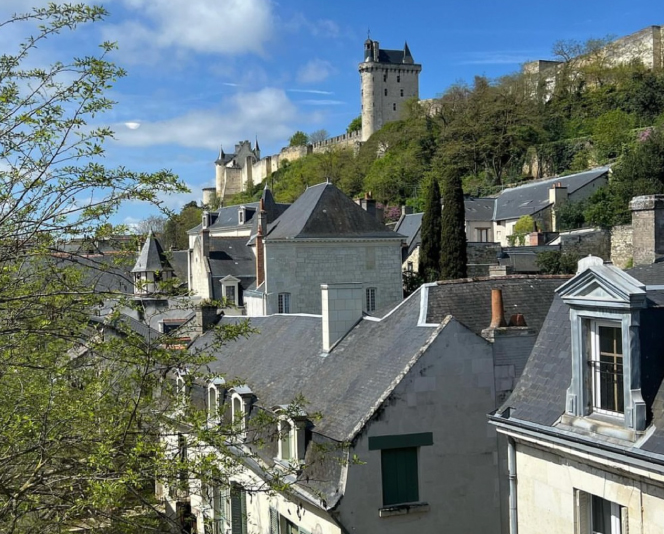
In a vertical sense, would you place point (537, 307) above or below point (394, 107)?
below

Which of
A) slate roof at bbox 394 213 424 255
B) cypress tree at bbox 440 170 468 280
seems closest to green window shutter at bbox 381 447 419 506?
cypress tree at bbox 440 170 468 280

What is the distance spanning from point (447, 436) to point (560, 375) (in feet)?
11.0

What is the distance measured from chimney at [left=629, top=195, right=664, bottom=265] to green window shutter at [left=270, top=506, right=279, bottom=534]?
775 cm

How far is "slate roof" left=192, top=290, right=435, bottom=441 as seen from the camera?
418 inches

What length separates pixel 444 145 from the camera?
59906 millimetres


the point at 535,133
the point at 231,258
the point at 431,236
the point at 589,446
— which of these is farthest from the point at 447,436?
the point at 535,133

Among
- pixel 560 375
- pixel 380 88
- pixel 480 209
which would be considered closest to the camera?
pixel 560 375

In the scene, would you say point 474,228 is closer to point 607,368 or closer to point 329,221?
point 329,221

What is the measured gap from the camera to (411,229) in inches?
1687

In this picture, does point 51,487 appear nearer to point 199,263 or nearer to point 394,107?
point 199,263

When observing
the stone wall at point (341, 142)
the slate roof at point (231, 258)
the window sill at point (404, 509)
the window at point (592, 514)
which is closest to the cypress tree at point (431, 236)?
the slate roof at point (231, 258)

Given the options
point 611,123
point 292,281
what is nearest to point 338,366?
point 292,281

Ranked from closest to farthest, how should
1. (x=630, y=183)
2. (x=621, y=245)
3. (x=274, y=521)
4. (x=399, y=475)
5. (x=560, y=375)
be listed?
(x=560, y=375) < (x=399, y=475) < (x=274, y=521) < (x=621, y=245) < (x=630, y=183)

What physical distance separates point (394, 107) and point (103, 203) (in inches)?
3468
